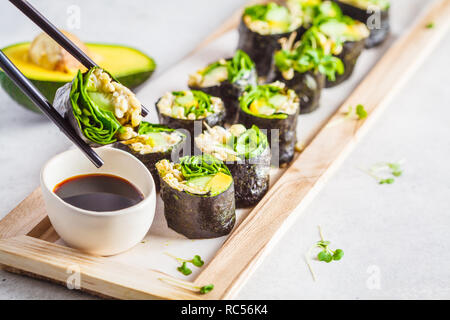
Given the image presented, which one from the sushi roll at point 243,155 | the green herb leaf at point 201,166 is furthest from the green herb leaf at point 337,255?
the green herb leaf at point 201,166

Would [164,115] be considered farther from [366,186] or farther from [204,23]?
[204,23]

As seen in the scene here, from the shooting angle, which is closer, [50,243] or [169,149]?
[50,243]

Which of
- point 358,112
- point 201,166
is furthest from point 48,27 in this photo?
point 358,112

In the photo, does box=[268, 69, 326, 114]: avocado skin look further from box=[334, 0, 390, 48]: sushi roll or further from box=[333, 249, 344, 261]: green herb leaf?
Answer: box=[333, 249, 344, 261]: green herb leaf

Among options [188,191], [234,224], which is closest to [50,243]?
[188,191]

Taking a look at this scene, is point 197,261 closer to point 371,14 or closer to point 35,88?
point 35,88

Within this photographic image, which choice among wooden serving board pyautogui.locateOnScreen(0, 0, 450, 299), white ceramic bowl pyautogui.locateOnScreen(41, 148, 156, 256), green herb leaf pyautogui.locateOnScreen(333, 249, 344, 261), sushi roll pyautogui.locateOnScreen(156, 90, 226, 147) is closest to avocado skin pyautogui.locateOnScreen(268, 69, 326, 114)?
wooden serving board pyautogui.locateOnScreen(0, 0, 450, 299)

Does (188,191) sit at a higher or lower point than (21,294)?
higher
